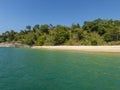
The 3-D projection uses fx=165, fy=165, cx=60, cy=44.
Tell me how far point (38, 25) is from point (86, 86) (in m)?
87.1

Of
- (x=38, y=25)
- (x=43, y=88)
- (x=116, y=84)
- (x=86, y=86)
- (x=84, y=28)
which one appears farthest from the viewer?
(x=38, y=25)

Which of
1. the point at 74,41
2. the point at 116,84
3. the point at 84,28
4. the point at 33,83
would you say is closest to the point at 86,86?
the point at 116,84

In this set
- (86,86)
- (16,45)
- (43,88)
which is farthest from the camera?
(16,45)

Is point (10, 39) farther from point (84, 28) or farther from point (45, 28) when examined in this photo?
point (84, 28)

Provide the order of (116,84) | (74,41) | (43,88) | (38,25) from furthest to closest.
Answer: (38,25) < (74,41) < (116,84) < (43,88)

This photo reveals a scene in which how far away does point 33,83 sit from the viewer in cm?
1139

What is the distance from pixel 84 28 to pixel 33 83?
64.9 m

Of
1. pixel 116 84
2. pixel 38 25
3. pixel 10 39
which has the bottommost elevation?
pixel 116 84

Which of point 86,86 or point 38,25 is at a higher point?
point 38,25

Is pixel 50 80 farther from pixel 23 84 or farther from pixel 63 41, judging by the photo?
pixel 63 41

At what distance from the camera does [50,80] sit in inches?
484

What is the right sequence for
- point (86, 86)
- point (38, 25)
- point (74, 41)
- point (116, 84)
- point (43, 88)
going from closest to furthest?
point (43, 88) → point (86, 86) → point (116, 84) → point (74, 41) → point (38, 25)

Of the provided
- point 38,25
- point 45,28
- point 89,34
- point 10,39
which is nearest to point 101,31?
point 89,34

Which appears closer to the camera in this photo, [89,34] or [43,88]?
[43,88]
